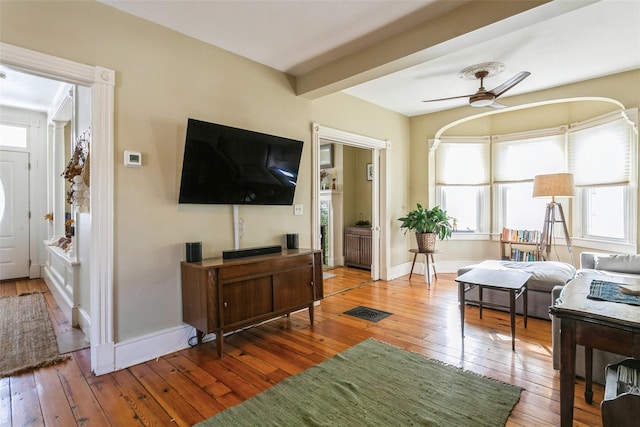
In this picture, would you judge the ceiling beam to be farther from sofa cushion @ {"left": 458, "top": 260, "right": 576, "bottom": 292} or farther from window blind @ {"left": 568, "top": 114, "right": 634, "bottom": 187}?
window blind @ {"left": 568, "top": 114, "right": 634, "bottom": 187}

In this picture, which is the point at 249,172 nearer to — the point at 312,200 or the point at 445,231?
the point at 312,200

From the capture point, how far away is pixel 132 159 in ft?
8.42

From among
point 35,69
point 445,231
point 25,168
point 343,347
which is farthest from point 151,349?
point 25,168

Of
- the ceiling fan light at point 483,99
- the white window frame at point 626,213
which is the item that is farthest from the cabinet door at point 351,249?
the white window frame at point 626,213

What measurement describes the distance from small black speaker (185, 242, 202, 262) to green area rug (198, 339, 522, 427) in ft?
4.13

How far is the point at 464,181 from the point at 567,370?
447 cm

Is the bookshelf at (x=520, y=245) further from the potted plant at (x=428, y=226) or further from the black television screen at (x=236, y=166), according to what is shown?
the black television screen at (x=236, y=166)

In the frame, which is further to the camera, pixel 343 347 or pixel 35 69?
pixel 343 347

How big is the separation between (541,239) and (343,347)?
3.55 metres

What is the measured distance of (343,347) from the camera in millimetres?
2838

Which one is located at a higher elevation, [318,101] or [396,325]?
[318,101]

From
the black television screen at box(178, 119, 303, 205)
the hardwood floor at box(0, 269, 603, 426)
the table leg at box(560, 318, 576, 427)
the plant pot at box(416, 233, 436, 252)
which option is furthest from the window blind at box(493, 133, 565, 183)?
the table leg at box(560, 318, 576, 427)

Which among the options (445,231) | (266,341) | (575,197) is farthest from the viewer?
(445,231)

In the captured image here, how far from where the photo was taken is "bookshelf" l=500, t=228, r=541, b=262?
4859 mm
